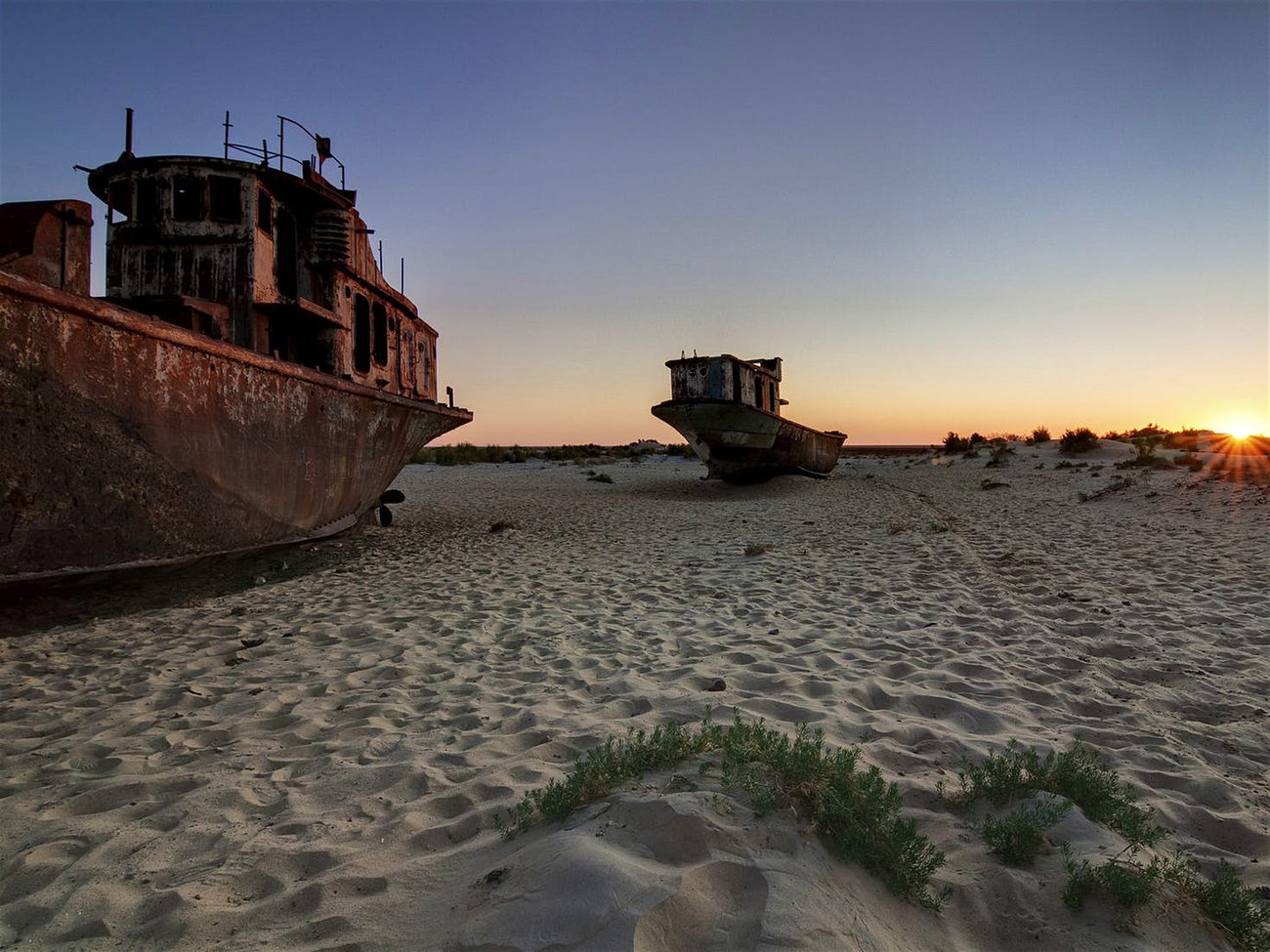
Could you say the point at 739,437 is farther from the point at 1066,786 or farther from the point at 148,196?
the point at 1066,786

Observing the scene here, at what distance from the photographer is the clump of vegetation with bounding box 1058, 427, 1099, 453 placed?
24578mm

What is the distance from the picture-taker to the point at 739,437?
16453 millimetres

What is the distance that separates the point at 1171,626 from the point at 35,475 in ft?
25.5

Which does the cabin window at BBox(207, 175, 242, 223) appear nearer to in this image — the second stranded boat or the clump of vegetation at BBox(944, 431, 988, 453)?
the second stranded boat

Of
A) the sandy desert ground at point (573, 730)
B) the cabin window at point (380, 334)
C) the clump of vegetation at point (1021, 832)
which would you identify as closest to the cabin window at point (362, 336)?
the cabin window at point (380, 334)

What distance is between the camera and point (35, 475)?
160 inches

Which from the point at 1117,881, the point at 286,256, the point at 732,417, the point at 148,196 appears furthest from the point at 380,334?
the point at 1117,881

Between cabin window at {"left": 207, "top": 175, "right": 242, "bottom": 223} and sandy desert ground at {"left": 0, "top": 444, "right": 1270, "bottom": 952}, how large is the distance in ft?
12.3

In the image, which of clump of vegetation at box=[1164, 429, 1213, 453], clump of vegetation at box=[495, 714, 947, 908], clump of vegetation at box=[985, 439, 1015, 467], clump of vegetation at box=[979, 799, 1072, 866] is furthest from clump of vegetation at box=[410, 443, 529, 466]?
clump of vegetation at box=[979, 799, 1072, 866]

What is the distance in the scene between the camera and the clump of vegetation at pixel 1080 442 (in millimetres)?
24578

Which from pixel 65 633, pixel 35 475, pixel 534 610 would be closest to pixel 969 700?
pixel 534 610

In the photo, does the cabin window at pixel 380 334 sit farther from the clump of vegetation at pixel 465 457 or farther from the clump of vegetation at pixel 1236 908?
the clump of vegetation at pixel 465 457

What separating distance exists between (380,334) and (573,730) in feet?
26.5

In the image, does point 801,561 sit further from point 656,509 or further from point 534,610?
point 656,509
